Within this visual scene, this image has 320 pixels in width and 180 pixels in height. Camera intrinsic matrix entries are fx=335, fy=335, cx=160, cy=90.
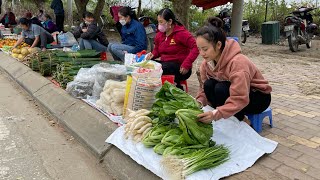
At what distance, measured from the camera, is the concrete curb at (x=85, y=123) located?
3.02 meters

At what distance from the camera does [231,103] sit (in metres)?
2.78

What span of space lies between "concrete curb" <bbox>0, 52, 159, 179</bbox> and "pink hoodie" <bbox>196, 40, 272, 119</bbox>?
854 millimetres

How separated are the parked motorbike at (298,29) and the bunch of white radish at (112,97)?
6897 millimetres

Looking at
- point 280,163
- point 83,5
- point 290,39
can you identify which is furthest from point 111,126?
point 83,5

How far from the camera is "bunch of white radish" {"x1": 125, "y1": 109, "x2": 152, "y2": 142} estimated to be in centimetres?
309

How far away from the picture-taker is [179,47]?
4.61m

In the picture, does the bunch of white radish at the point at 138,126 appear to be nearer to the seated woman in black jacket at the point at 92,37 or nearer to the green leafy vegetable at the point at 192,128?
the green leafy vegetable at the point at 192,128

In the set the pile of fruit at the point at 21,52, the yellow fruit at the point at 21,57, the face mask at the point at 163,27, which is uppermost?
the face mask at the point at 163,27

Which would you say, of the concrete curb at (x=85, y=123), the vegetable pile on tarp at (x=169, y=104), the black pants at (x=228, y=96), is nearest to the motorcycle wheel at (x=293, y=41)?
the concrete curb at (x=85, y=123)

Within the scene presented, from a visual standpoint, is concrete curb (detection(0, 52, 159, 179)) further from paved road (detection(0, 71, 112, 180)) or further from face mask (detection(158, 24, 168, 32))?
face mask (detection(158, 24, 168, 32))

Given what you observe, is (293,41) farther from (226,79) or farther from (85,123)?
(85,123)

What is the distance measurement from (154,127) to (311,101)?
2.80 metres

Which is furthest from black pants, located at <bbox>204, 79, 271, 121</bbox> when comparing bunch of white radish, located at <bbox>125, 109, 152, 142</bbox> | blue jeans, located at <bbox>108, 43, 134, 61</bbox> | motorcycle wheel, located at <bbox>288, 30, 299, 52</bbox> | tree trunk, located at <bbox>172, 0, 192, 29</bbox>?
motorcycle wheel, located at <bbox>288, 30, 299, 52</bbox>

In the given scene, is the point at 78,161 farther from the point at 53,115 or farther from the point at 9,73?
the point at 9,73
